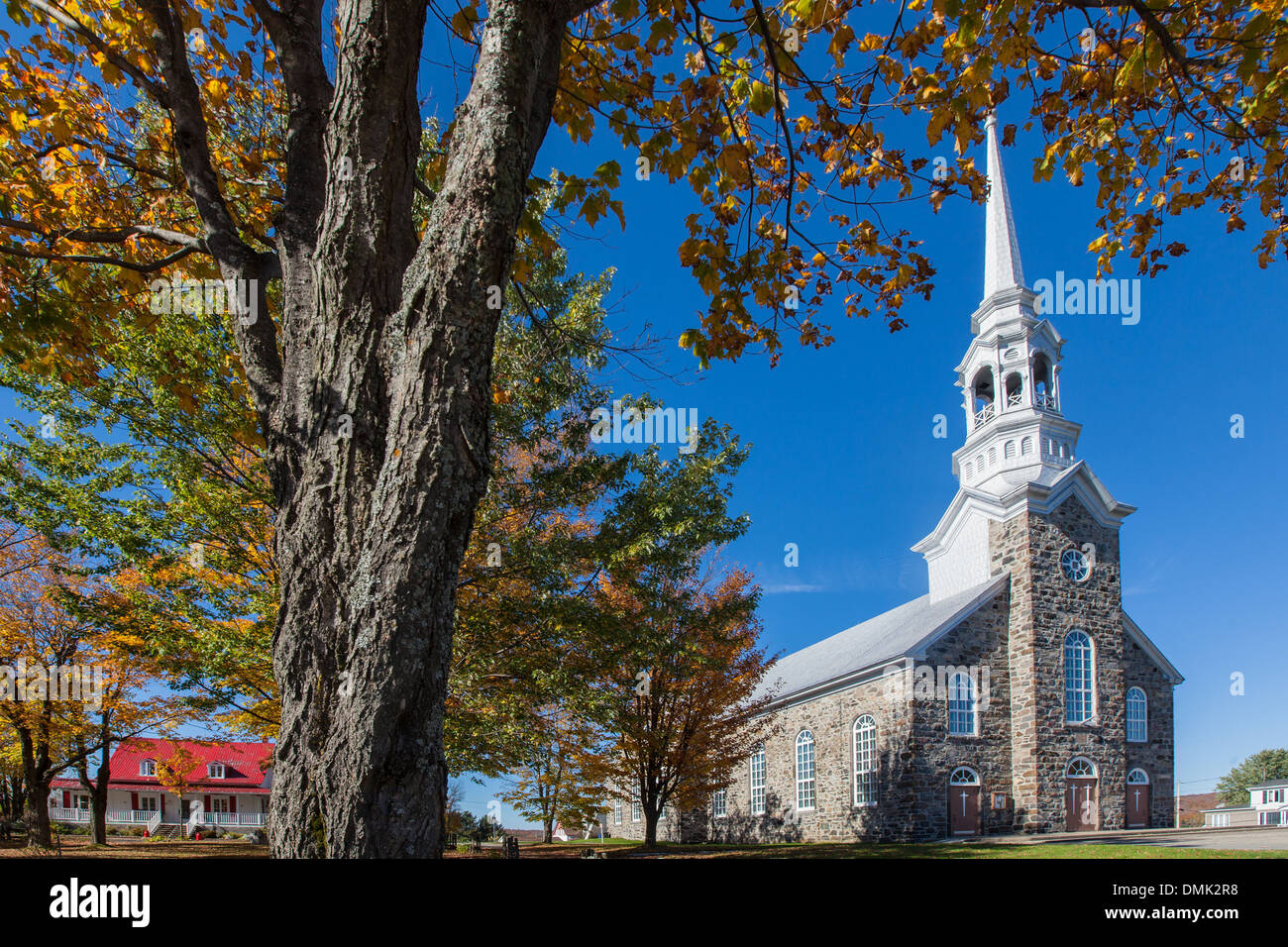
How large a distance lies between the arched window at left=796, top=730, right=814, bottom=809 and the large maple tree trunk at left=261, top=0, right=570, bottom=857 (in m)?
27.8

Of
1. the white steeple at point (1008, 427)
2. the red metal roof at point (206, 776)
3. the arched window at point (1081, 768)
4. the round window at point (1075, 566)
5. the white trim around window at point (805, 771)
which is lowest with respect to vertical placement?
the red metal roof at point (206, 776)

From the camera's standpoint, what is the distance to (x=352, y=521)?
9.97 ft

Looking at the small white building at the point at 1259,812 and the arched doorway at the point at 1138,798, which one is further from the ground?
the arched doorway at the point at 1138,798

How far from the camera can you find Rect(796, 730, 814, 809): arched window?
27438mm

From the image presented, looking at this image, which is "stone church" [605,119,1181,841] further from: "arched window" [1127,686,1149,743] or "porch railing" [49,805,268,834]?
"porch railing" [49,805,268,834]

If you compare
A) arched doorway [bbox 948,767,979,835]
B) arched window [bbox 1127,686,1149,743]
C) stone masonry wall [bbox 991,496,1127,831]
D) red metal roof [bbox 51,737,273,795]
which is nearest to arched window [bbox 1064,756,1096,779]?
stone masonry wall [bbox 991,496,1127,831]

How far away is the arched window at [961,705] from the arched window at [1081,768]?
3409mm

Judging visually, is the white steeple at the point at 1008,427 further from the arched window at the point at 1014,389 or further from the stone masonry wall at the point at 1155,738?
the stone masonry wall at the point at 1155,738

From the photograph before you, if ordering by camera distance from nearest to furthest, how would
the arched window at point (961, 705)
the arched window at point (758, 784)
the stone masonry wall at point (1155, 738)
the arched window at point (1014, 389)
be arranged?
the arched window at point (961, 705) < the stone masonry wall at point (1155, 738) < the arched window at point (1014, 389) < the arched window at point (758, 784)

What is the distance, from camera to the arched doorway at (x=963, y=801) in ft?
73.8

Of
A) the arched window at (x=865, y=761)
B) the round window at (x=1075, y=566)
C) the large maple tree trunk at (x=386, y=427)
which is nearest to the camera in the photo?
the large maple tree trunk at (x=386, y=427)

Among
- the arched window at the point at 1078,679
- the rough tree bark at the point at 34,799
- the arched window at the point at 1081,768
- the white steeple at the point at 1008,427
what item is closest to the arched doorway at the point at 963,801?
the arched window at the point at 1081,768

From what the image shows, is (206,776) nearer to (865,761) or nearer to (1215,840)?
(865,761)

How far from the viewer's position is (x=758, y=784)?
3150cm
